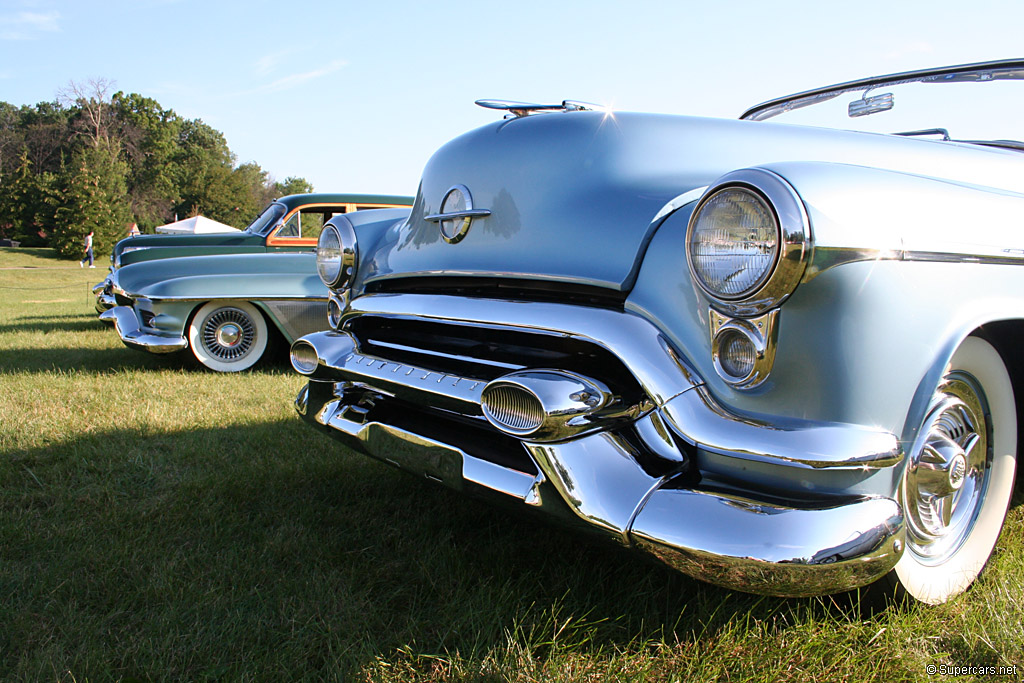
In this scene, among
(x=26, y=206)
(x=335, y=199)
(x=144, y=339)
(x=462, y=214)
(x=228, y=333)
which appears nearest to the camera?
(x=462, y=214)

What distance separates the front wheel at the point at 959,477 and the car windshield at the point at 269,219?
20.5ft

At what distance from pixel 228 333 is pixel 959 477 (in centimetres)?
463

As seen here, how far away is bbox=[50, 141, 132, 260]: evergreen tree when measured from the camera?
32.6 meters

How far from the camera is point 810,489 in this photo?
1.28 meters

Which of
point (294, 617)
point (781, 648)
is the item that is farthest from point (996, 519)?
point (294, 617)

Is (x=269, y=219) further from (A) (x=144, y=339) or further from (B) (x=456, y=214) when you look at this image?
(B) (x=456, y=214)

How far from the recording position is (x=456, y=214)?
2.06m

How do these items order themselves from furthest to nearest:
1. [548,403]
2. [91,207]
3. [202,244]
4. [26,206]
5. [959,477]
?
[26,206], [91,207], [202,244], [959,477], [548,403]

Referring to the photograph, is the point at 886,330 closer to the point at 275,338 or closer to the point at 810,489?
the point at 810,489

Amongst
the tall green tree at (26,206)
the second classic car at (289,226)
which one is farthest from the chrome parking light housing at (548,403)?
the tall green tree at (26,206)

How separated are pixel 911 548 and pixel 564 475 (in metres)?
0.80

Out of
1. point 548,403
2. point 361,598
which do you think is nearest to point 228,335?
point 361,598

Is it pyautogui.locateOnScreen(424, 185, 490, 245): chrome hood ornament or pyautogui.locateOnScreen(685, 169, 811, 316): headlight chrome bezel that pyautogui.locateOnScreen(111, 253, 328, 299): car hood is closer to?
pyautogui.locateOnScreen(424, 185, 490, 245): chrome hood ornament

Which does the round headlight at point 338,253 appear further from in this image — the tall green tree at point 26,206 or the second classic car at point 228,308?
the tall green tree at point 26,206
